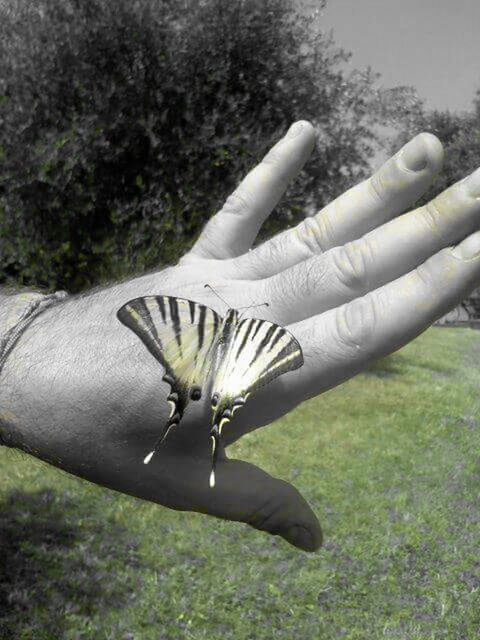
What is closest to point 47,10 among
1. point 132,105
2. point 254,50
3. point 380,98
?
point 132,105

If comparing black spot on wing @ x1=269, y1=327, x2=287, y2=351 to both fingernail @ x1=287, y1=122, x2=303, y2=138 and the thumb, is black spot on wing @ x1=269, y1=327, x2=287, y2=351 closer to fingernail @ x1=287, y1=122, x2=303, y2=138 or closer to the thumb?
the thumb

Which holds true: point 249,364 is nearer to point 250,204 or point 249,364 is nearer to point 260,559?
point 250,204

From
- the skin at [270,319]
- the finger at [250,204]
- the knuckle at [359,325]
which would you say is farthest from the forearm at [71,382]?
the knuckle at [359,325]

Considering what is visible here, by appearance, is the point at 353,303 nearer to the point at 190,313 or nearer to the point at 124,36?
the point at 190,313

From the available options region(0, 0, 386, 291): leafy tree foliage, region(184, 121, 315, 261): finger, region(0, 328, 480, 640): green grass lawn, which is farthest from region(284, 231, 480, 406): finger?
region(0, 0, 386, 291): leafy tree foliage

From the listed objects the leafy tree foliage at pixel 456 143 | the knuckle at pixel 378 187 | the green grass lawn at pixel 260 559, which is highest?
the knuckle at pixel 378 187

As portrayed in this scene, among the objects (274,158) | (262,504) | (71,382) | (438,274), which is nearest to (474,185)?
(438,274)

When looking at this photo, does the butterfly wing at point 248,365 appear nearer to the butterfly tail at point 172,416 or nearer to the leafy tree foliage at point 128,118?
the butterfly tail at point 172,416

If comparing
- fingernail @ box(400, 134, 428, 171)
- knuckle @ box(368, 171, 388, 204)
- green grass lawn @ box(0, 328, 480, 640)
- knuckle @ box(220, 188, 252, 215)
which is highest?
fingernail @ box(400, 134, 428, 171)
